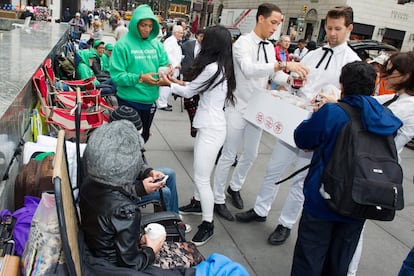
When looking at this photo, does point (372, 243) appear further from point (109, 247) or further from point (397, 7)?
point (397, 7)

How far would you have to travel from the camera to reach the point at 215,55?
308 cm

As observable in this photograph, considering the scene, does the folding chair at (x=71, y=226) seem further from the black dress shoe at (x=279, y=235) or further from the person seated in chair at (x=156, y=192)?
the black dress shoe at (x=279, y=235)

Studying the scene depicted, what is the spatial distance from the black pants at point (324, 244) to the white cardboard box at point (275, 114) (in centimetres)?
74

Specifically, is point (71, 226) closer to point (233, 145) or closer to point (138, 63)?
point (233, 145)

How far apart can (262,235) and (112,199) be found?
7.17ft

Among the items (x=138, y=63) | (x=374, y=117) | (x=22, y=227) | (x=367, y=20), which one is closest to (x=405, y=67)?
(x=374, y=117)

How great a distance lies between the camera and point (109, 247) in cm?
178

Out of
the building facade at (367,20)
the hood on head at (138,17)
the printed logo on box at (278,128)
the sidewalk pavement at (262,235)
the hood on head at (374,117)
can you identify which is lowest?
the sidewalk pavement at (262,235)

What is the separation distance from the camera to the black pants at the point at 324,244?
2.39 m

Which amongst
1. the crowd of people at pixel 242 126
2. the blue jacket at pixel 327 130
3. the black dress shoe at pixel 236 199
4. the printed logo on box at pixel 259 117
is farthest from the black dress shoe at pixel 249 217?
the blue jacket at pixel 327 130

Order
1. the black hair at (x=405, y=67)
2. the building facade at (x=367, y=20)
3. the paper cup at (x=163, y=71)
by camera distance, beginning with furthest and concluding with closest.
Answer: the building facade at (x=367, y=20)
the paper cup at (x=163, y=71)
the black hair at (x=405, y=67)

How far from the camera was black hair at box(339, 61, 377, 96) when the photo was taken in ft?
7.11

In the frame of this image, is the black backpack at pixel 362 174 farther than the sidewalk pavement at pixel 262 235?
No

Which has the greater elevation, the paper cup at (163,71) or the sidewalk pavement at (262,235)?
the paper cup at (163,71)
